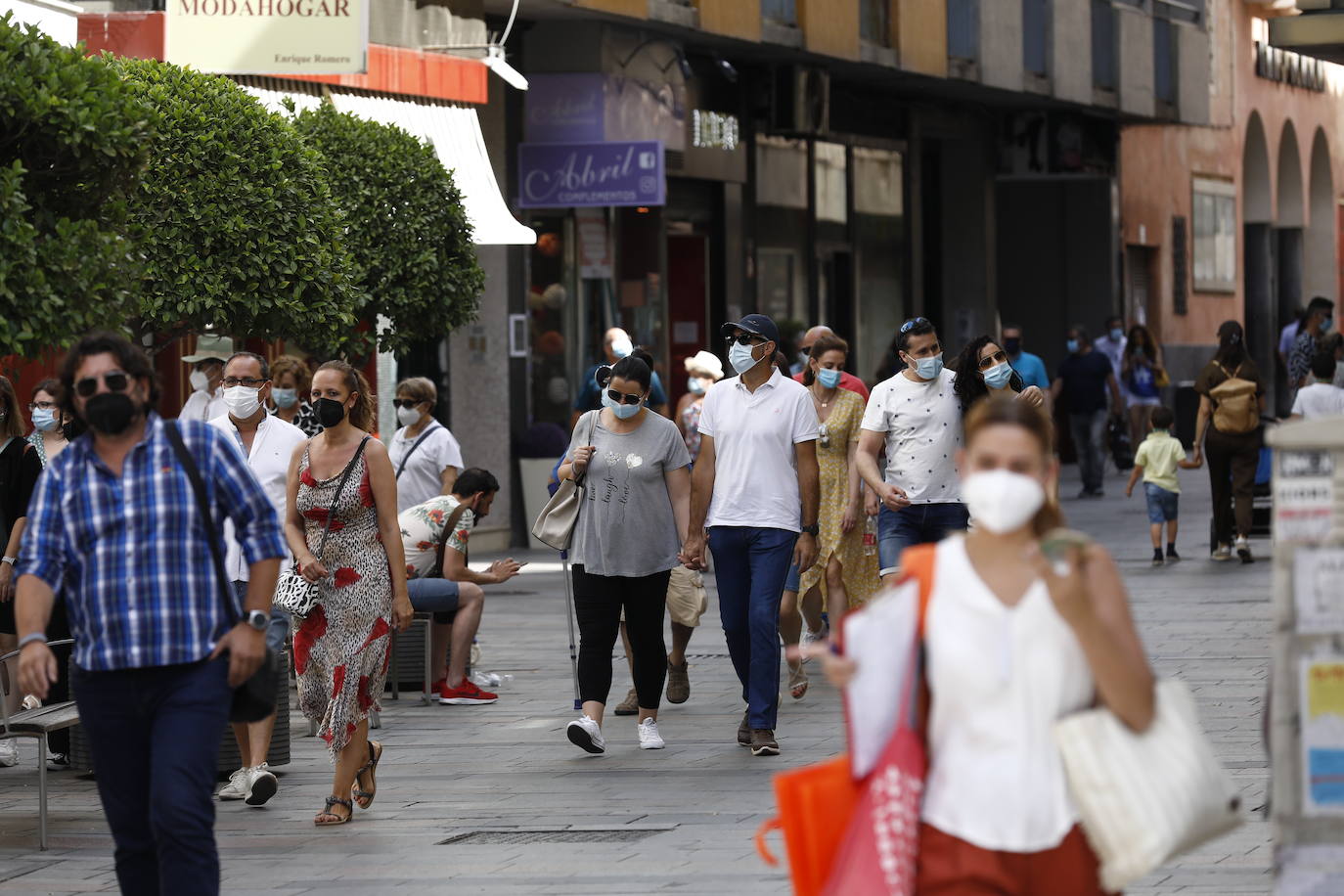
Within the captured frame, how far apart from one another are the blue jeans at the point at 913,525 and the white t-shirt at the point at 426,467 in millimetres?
3133

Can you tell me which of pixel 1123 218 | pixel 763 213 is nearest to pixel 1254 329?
pixel 1123 218

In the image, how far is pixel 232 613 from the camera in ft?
20.7

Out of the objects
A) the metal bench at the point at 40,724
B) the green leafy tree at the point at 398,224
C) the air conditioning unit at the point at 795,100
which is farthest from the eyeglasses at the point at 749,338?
the air conditioning unit at the point at 795,100

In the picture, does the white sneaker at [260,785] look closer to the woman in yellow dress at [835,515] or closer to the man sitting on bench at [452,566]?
the man sitting on bench at [452,566]

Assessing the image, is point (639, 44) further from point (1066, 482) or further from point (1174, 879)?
point (1174, 879)

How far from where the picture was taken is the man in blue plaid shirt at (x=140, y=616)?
603 cm

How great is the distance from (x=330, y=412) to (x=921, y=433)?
10.4 ft

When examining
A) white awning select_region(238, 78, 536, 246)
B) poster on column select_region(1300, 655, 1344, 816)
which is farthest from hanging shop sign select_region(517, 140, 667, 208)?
→ poster on column select_region(1300, 655, 1344, 816)

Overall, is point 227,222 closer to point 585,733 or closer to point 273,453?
point 273,453

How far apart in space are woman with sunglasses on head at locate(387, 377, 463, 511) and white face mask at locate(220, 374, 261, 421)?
3052mm

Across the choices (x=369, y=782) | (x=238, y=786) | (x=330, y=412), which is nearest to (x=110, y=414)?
(x=330, y=412)

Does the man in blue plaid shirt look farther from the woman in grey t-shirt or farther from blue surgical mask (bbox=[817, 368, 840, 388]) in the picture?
blue surgical mask (bbox=[817, 368, 840, 388])

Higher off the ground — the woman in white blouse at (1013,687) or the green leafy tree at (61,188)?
the green leafy tree at (61,188)

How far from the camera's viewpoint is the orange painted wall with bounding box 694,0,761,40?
81.0 feet
